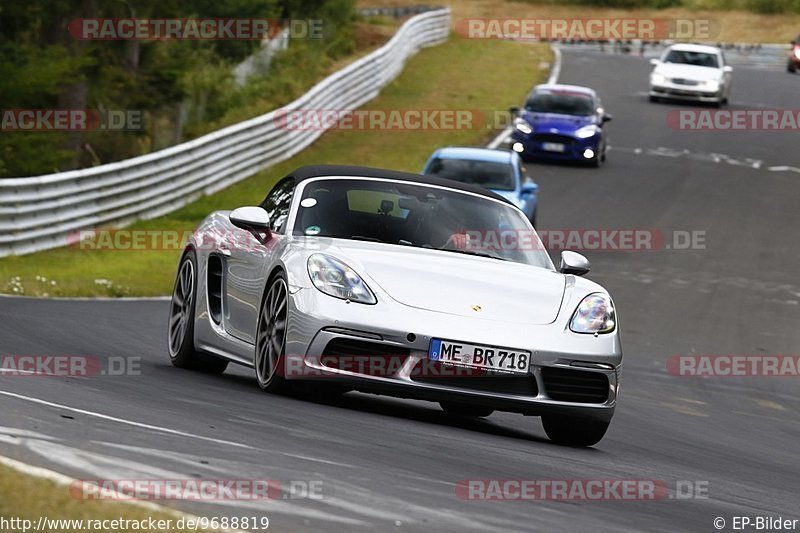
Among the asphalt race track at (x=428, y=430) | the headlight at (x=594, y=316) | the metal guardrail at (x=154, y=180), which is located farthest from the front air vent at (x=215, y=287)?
the metal guardrail at (x=154, y=180)

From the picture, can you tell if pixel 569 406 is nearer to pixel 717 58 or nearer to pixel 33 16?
pixel 33 16

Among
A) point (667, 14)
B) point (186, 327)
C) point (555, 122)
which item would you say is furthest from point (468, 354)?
point (667, 14)

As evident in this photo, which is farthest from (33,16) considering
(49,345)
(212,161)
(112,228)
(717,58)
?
(49,345)

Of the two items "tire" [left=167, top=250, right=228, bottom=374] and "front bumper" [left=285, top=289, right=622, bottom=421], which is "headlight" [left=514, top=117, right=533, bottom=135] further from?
"front bumper" [left=285, top=289, right=622, bottom=421]

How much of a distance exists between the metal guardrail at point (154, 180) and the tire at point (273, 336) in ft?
35.0

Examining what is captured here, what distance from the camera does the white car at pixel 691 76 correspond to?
4056 cm

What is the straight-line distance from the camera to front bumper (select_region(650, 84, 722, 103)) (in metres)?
40.7

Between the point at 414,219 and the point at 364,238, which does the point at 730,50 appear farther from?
the point at 364,238

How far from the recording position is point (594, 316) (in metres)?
8.57

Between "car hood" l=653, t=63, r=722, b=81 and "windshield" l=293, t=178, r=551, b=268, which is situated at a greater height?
"windshield" l=293, t=178, r=551, b=268

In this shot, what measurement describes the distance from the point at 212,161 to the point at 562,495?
20.8 meters

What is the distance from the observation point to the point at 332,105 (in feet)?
112

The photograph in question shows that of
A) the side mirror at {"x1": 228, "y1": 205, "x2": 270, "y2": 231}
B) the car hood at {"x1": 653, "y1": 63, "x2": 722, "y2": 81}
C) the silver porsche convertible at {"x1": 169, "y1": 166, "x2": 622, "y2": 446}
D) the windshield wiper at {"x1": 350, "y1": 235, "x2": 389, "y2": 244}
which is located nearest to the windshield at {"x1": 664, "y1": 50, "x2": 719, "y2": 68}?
the car hood at {"x1": 653, "y1": 63, "x2": 722, "y2": 81}

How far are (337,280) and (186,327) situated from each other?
Result: 7.68 ft
